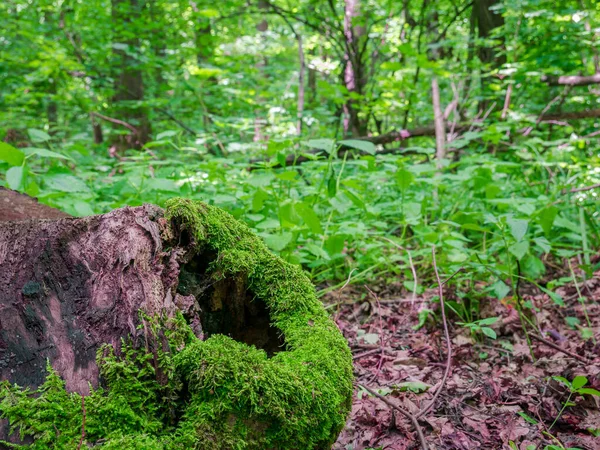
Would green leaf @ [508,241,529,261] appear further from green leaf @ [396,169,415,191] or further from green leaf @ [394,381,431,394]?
green leaf @ [396,169,415,191]

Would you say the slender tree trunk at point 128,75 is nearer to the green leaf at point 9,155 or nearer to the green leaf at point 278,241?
the green leaf at point 9,155

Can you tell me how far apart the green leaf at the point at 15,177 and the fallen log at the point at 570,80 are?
674 centimetres

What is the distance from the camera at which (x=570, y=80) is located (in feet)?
21.1

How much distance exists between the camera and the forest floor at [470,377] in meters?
2.07

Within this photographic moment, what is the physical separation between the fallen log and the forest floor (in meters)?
4.04

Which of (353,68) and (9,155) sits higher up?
(353,68)

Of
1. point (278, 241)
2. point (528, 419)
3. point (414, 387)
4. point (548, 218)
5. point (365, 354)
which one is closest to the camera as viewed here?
point (528, 419)

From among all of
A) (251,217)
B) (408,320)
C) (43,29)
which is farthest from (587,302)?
(43,29)

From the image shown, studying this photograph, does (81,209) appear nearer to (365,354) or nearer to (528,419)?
(365,354)

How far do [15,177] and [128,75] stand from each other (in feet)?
23.9

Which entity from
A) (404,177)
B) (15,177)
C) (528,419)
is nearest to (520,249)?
(528,419)

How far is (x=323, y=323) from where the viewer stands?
1.83m

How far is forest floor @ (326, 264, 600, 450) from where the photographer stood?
2.07 meters

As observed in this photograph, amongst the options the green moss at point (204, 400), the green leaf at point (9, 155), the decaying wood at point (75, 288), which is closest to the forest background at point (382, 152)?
the green leaf at point (9, 155)
